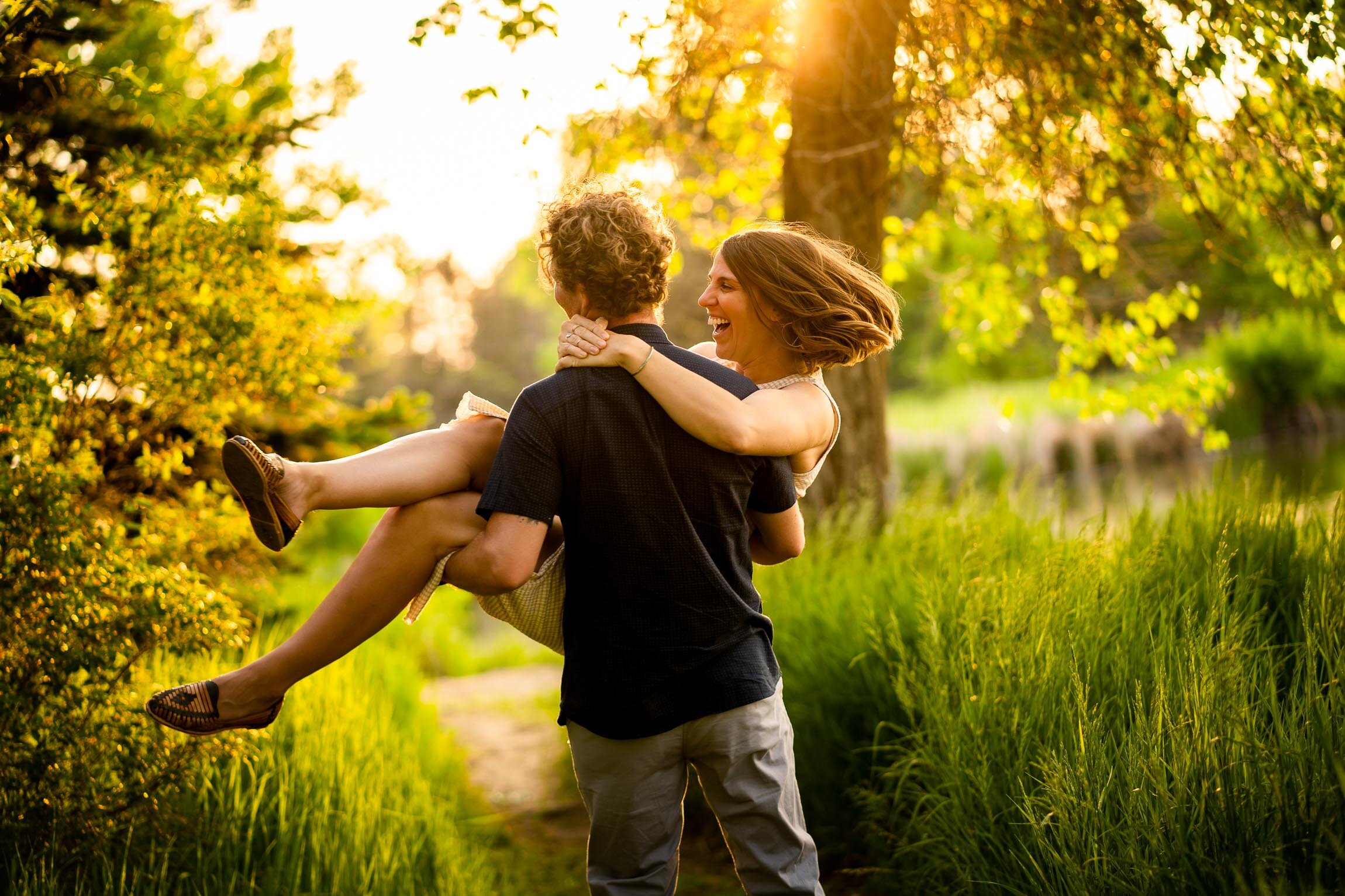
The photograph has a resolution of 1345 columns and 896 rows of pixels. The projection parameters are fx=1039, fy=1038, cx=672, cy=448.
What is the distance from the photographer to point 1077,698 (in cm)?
234

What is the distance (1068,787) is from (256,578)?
3.73 meters

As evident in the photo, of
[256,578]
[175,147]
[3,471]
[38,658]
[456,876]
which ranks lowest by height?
[456,876]

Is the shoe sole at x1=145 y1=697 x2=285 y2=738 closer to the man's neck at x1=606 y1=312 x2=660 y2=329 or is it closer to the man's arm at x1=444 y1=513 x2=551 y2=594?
the man's arm at x1=444 y1=513 x2=551 y2=594

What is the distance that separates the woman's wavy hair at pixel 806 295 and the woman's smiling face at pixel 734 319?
0.6 inches

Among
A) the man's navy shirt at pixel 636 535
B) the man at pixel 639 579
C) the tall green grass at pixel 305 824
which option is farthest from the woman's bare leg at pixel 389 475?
the tall green grass at pixel 305 824

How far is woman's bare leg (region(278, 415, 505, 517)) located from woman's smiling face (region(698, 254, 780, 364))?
0.65 metres

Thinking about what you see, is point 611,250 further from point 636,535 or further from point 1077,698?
point 1077,698

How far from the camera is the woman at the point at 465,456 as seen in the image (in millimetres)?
2279

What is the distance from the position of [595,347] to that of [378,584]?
0.76m

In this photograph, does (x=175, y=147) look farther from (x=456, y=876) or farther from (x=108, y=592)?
(x=456, y=876)

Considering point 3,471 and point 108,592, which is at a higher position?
point 3,471

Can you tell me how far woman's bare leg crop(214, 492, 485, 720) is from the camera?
7.72ft

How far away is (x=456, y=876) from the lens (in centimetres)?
338

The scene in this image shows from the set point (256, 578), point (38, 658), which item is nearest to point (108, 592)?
point (38, 658)
